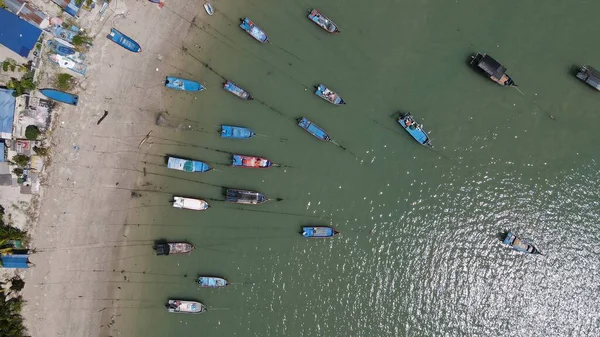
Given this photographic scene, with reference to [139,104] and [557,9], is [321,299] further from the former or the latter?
[557,9]

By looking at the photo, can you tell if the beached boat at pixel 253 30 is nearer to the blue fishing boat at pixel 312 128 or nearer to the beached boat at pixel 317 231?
the blue fishing boat at pixel 312 128

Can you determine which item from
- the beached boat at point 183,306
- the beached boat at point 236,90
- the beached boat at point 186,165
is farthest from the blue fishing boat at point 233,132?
the beached boat at point 183,306

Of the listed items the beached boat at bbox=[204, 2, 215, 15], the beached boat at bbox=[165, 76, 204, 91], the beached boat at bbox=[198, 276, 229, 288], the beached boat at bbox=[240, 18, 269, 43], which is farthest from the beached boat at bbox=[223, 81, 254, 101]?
the beached boat at bbox=[198, 276, 229, 288]

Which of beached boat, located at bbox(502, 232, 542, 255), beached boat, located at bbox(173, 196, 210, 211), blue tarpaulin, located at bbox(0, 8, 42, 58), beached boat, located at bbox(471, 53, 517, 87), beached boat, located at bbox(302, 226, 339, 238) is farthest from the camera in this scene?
beached boat, located at bbox(502, 232, 542, 255)

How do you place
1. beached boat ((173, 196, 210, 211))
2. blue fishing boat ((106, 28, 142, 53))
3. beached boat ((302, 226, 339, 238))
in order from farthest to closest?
beached boat ((302, 226, 339, 238)) < beached boat ((173, 196, 210, 211)) < blue fishing boat ((106, 28, 142, 53))

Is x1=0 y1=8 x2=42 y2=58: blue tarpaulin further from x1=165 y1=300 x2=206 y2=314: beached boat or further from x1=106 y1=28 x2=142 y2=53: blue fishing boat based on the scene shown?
x1=165 y1=300 x2=206 y2=314: beached boat

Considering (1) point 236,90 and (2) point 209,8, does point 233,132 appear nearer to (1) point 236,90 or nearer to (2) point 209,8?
(1) point 236,90
